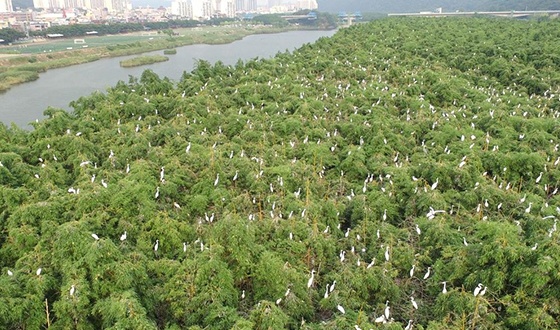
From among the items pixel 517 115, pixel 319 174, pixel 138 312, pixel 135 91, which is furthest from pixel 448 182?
pixel 135 91

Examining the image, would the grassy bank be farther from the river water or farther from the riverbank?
the riverbank

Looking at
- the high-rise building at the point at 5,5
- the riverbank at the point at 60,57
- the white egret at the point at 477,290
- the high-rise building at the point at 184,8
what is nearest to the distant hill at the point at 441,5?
the riverbank at the point at 60,57

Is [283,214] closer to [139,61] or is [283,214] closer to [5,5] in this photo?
[139,61]

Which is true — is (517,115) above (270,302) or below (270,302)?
above

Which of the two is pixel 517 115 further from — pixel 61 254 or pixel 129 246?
pixel 61 254

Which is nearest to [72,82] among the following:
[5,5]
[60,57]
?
[60,57]

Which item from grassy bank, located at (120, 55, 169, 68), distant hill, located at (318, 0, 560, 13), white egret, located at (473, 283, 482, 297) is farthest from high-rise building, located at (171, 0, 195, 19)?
white egret, located at (473, 283, 482, 297)

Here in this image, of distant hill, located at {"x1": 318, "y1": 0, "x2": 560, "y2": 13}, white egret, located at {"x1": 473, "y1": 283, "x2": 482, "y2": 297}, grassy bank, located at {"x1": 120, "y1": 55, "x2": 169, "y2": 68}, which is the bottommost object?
white egret, located at {"x1": 473, "y1": 283, "x2": 482, "y2": 297}
